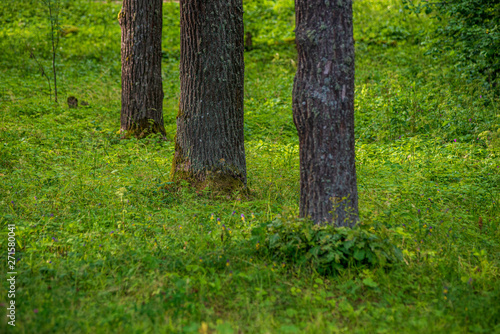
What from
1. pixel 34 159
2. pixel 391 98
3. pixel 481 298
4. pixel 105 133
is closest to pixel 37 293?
pixel 481 298

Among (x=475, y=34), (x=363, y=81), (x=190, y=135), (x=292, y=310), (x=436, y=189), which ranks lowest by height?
(x=292, y=310)

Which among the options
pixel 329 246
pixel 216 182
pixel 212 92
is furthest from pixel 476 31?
pixel 329 246

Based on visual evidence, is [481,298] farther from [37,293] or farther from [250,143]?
[250,143]

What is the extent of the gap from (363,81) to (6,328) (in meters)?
9.83

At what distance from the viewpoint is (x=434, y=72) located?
9984 millimetres

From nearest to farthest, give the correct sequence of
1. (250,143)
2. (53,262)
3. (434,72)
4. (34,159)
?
(53,262), (34,159), (250,143), (434,72)

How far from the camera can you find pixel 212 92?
4668 millimetres

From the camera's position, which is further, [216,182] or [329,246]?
[216,182]

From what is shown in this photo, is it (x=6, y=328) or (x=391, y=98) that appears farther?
(x=391, y=98)

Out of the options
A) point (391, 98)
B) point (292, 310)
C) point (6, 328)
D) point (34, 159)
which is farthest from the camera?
point (391, 98)

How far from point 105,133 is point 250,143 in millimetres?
2835

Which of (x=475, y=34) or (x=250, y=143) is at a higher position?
(x=475, y=34)

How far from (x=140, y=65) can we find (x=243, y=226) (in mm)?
4721

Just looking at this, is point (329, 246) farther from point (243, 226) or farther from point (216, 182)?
point (216, 182)
